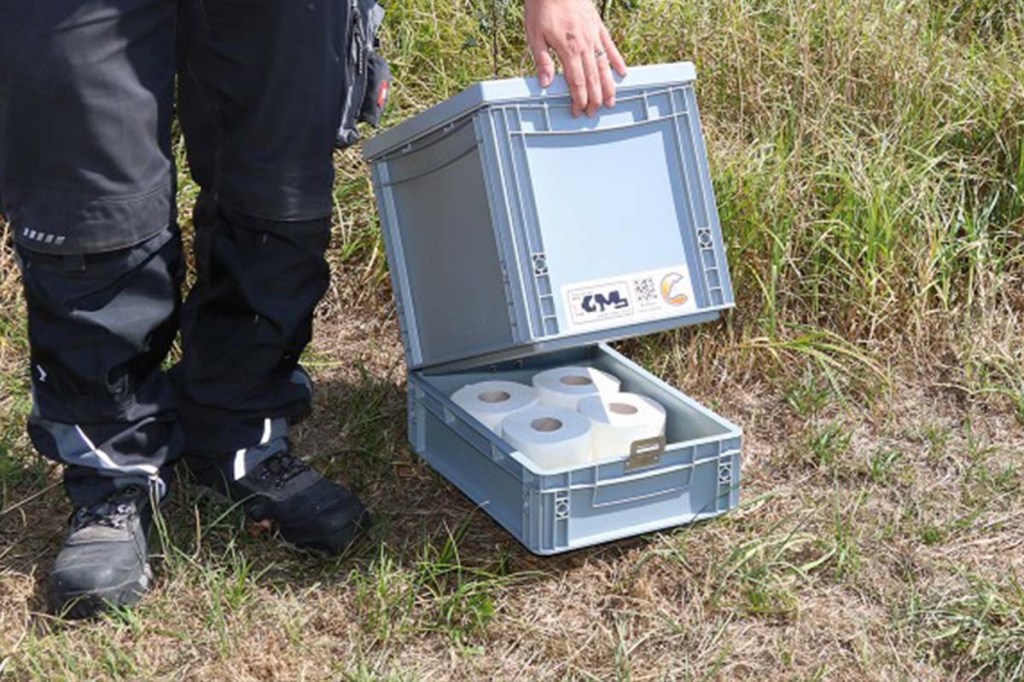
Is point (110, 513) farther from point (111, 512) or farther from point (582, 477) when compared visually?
point (582, 477)

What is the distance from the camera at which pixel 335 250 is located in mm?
3971

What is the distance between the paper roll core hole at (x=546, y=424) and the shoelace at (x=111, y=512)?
2.44 feet

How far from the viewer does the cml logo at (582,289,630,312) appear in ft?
9.32

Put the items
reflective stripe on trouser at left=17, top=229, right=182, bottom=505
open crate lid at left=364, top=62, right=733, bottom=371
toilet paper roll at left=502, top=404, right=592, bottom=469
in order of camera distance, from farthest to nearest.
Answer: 1. toilet paper roll at left=502, top=404, right=592, bottom=469
2. open crate lid at left=364, top=62, right=733, bottom=371
3. reflective stripe on trouser at left=17, top=229, right=182, bottom=505

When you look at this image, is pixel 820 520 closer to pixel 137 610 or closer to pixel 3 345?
pixel 137 610

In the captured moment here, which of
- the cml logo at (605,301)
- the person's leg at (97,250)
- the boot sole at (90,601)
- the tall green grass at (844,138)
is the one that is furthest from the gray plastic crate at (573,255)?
the tall green grass at (844,138)

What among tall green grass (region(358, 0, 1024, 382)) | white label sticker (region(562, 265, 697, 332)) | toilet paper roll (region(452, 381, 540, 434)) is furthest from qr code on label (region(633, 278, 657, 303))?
tall green grass (region(358, 0, 1024, 382))

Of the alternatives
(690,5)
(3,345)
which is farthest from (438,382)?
(690,5)

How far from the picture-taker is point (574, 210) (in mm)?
2854

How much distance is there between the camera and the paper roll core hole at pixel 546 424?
3051 mm

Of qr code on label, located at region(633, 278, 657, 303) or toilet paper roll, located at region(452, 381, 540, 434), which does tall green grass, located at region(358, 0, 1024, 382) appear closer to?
toilet paper roll, located at region(452, 381, 540, 434)

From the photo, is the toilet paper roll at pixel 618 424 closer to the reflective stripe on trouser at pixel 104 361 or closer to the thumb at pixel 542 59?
the thumb at pixel 542 59

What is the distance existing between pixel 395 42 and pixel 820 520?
1.82 meters

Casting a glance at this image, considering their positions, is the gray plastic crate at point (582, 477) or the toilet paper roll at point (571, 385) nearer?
the gray plastic crate at point (582, 477)
